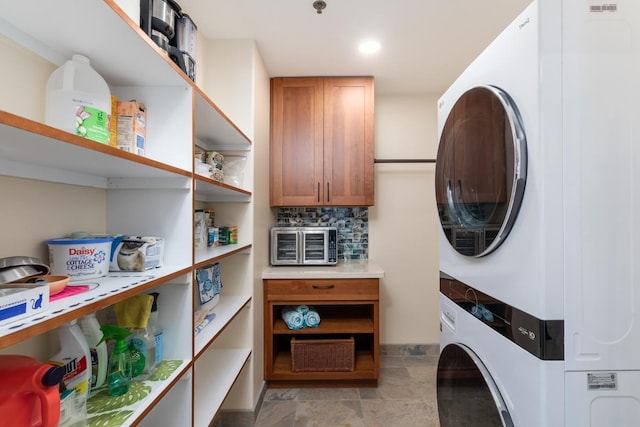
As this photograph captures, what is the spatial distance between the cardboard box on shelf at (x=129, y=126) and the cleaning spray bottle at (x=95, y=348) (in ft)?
1.73

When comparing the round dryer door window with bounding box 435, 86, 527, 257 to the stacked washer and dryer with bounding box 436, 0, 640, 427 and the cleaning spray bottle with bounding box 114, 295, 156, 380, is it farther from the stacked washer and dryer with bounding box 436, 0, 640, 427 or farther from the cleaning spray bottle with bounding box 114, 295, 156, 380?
the cleaning spray bottle with bounding box 114, 295, 156, 380

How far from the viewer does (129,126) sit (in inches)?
37.5

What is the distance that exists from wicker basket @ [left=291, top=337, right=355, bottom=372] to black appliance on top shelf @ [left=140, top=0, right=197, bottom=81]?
1.82m

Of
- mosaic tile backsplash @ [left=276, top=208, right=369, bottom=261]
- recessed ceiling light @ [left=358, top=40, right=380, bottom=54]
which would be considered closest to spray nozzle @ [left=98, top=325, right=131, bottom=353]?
mosaic tile backsplash @ [left=276, top=208, right=369, bottom=261]

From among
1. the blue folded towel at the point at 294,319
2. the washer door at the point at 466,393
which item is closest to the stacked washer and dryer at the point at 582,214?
the washer door at the point at 466,393

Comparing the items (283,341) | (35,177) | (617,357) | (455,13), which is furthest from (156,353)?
(455,13)

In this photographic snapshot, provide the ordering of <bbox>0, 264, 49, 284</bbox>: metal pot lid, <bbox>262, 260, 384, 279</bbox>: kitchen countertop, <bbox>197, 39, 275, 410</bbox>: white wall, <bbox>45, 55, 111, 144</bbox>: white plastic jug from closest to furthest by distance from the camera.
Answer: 1. <bbox>0, 264, 49, 284</bbox>: metal pot lid
2. <bbox>45, 55, 111, 144</bbox>: white plastic jug
3. <bbox>197, 39, 275, 410</bbox>: white wall
4. <bbox>262, 260, 384, 279</bbox>: kitchen countertop

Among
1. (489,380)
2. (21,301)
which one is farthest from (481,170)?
(21,301)

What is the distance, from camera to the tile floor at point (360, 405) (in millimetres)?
1771

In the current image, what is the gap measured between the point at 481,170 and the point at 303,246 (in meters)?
1.56

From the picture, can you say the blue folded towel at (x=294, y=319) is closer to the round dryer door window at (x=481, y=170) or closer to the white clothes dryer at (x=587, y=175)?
the round dryer door window at (x=481, y=170)

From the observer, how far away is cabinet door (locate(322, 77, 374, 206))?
2.31m

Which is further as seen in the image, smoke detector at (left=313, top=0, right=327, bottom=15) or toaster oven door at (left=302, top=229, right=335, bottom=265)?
toaster oven door at (left=302, top=229, right=335, bottom=265)

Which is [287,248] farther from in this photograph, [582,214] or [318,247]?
[582,214]
